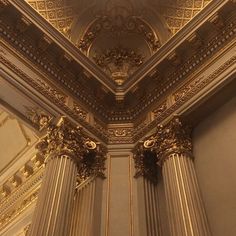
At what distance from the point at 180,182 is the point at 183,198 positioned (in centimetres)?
34

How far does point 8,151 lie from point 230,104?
6.73 m

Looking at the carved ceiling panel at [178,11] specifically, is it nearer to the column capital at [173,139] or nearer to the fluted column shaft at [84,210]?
the column capital at [173,139]

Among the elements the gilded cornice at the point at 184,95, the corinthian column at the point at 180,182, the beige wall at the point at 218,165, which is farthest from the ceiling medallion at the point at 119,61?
the beige wall at the point at 218,165

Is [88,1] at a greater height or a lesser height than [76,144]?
greater

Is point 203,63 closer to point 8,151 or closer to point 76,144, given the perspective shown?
point 76,144

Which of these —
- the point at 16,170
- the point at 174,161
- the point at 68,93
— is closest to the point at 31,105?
the point at 68,93

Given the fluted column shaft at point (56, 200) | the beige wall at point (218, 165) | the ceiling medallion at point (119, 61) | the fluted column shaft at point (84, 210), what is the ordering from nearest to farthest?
the fluted column shaft at point (56, 200), the beige wall at point (218, 165), the fluted column shaft at point (84, 210), the ceiling medallion at point (119, 61)

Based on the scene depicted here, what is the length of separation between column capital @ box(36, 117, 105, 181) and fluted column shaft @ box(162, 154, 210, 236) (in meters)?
1.36

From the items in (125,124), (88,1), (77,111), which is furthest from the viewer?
(88,1)

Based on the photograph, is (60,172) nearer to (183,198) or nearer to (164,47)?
(183,198)

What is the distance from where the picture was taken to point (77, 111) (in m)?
7.92

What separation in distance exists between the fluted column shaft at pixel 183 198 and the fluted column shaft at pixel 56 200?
162 cm

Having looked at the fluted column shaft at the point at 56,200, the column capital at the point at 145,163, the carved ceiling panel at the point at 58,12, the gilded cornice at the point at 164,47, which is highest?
the carved ceiling panel at the point at 58,12

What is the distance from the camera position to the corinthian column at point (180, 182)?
5812 millimetres
